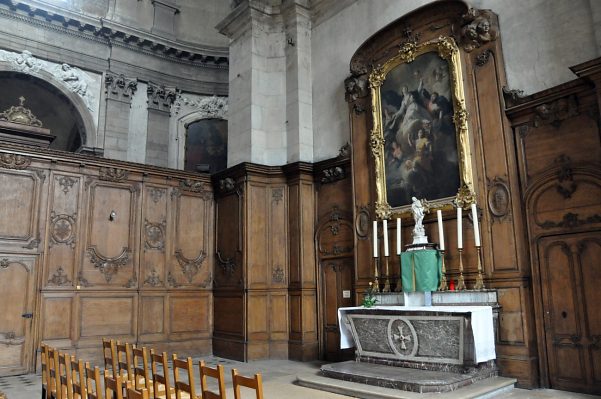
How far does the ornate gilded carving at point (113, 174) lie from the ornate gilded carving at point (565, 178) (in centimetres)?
778

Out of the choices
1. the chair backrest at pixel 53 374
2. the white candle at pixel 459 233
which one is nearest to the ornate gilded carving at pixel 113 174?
the chair backrest at pixel 53 374

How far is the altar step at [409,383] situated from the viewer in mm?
5914

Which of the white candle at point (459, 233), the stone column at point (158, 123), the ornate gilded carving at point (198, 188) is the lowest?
the white candle at point (459, 233)

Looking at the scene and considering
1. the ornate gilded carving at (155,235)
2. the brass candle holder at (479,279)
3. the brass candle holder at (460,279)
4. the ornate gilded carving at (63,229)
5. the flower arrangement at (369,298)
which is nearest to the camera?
the brass candle holder at (479,279)

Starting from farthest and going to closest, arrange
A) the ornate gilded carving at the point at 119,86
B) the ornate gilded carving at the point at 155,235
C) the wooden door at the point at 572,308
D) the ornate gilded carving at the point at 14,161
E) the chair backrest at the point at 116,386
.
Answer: the ornate gilded carving at the point at 119,86 → the ornate gilded carving at the point at 155,235 → the ornate gilded carving at the point at 14,161 → the wooden door at the point at 572,308 → the chair backrest at the point at 116,386

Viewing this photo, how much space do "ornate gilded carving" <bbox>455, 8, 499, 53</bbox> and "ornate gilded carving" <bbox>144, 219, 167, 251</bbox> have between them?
22.2 ft

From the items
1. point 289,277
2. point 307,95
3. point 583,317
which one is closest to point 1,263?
point 289,277

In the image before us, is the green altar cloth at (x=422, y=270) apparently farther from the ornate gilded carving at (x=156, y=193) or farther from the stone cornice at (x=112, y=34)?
the stone cornice at (x=112, y=34)

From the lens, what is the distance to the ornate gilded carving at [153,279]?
32.9 ft

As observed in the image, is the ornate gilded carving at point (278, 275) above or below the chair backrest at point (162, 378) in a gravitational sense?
above

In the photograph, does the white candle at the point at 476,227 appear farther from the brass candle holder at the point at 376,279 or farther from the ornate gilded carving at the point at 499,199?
the brass candle holder at the point at 376,279

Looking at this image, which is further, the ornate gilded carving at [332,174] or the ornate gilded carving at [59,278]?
the ornate gilded carving at [332,174]

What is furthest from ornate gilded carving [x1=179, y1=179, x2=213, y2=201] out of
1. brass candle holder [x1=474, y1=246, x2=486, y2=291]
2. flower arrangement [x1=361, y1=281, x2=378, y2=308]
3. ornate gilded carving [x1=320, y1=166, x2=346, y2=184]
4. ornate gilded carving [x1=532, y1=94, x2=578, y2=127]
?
ornate gilded carving [x1=532, y1=94, x2=578, y2=127]

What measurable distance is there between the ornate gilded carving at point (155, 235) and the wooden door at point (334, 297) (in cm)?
344
